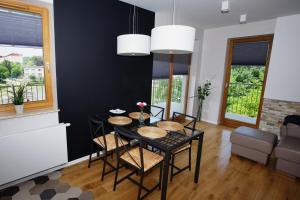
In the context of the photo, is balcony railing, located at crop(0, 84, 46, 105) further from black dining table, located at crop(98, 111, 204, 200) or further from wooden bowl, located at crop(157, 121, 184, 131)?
wooden bowl, located at crop(157, 121, 184, 131)

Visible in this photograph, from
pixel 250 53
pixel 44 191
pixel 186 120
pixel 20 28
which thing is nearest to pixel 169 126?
pixel 44 191

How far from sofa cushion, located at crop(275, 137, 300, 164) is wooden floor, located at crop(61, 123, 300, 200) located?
330 millimetres

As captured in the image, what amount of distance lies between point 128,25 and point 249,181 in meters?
3.20

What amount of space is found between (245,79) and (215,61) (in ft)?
3.00

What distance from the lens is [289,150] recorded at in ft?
8.16

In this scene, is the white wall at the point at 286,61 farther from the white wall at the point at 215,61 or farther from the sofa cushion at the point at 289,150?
the sofa cushion at the point at 289,150

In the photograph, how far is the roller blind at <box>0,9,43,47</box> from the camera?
6.29 ft

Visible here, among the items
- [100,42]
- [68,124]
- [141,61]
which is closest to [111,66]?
[100,42]

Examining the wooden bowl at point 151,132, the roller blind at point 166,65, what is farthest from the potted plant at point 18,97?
the roller blind at point 166,65

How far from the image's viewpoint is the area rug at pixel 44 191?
78.0 inches

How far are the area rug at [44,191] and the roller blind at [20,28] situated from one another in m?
1.77

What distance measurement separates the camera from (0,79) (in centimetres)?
201

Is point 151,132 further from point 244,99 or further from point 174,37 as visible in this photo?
point 244,99

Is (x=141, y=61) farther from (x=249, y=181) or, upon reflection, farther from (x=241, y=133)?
(x=249, y=181)
